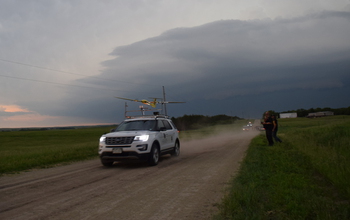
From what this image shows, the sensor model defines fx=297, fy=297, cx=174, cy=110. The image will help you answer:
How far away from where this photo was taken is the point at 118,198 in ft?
20.2

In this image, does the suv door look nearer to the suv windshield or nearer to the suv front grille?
the suv windshield

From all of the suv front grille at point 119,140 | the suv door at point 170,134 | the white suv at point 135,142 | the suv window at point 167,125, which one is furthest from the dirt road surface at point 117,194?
the suv window at point 167,125

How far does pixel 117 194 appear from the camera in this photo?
653 cm

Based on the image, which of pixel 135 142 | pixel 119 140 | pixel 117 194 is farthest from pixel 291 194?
pixel 119 140

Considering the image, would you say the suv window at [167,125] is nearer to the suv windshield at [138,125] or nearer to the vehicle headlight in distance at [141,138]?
the suv windshield at [138,125]

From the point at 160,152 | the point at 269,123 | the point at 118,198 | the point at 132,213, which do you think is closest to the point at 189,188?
the point at 118,198

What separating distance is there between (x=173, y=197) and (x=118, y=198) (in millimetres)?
1141

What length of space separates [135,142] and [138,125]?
161 cm

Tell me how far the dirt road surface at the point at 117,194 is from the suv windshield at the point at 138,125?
8.03 ft

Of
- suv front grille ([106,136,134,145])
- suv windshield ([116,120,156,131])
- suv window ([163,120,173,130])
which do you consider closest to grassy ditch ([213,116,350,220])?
suv front grille ([106,136,134,145])

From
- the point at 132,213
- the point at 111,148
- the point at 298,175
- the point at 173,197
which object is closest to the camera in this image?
the point at 132,213

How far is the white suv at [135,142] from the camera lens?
10633 millimetres

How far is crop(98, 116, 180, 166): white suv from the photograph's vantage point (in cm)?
1063

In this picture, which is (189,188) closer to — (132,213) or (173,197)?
(173,197)
